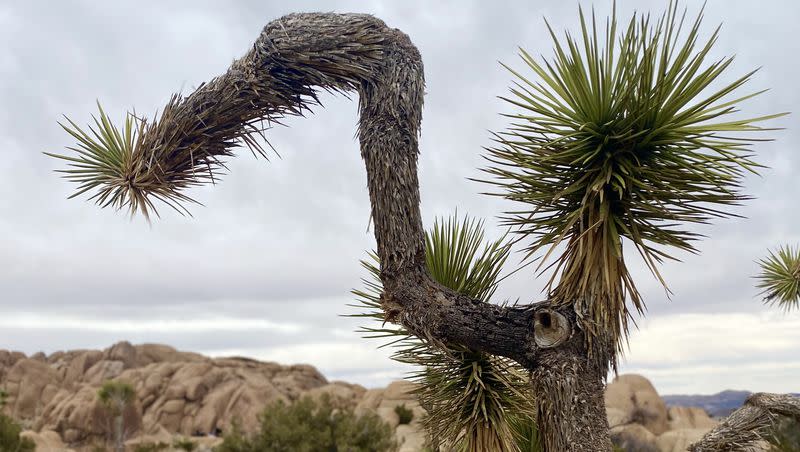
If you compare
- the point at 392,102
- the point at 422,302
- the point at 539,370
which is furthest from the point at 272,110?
the point at 539,370

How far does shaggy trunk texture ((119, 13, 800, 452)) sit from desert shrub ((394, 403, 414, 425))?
2417 centimetres

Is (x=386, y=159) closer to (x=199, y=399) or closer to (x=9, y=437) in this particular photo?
(x=9, y=437)

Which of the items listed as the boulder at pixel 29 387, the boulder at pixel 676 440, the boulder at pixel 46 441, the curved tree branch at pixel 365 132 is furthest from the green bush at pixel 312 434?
the boulder at pixel 29 387

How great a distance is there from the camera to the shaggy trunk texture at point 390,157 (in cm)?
489

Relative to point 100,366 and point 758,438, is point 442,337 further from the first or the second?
point 100,366

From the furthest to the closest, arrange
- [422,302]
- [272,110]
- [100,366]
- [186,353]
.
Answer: [186,353], [100,366], [272,110], [422,302]

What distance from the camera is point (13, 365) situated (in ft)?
162

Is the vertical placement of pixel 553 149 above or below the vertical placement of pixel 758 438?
above

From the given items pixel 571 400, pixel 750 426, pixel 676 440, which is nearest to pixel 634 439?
pixel 676 440

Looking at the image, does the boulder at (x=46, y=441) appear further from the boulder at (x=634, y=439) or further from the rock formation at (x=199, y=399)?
the boulder at (x=634, y=439)

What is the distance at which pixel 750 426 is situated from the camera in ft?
24.4

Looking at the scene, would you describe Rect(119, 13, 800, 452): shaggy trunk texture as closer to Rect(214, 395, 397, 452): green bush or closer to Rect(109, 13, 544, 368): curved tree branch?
Rect(109, 13, 544, 368): curved tree branch

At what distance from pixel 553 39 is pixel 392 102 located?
124 centimetres

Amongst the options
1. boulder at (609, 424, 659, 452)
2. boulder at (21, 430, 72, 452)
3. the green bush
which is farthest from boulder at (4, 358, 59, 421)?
boulder at (609, 424, 659, 452)
